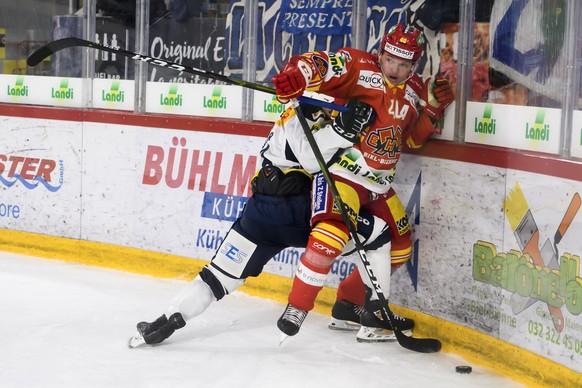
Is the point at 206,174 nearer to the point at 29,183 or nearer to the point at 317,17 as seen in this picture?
the point at 317,17

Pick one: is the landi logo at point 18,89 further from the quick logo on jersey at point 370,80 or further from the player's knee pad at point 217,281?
the quick logo on jersey at point 370,80

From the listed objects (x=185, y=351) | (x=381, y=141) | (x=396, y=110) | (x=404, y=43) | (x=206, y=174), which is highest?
(x=404, y=43)

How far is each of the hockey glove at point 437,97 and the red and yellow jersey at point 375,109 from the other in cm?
8

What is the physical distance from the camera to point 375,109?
438cm

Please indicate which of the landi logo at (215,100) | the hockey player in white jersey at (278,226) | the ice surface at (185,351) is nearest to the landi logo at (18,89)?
the landi logo at (215,100)

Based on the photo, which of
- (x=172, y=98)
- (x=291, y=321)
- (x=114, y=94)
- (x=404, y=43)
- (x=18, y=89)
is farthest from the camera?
(x=18, y=89)

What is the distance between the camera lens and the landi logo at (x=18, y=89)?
6590 millimetres

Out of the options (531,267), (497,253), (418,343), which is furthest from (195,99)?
(531,267)

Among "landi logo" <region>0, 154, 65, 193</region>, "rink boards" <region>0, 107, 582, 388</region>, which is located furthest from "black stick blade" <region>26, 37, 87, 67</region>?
"landi logo" <region>0, 154, 65, 193</region>

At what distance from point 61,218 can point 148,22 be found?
3.78ft

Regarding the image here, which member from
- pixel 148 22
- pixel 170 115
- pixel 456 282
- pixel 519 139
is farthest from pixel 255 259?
pixel 148 22

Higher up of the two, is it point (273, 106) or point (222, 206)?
point (273, 106)

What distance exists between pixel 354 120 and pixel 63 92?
2.57 metres

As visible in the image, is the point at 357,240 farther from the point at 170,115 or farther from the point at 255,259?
the point at 170,115
